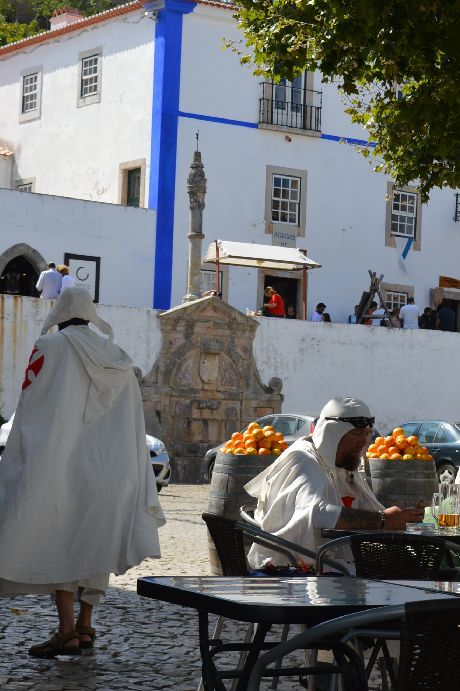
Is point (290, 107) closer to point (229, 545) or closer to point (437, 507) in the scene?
point (437, 507)

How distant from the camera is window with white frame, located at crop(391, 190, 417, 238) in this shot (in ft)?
136

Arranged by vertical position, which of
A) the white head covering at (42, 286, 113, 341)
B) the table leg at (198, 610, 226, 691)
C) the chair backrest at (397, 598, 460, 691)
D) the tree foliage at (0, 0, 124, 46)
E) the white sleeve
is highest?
the tree foliage at (0, 0, 124, 46)

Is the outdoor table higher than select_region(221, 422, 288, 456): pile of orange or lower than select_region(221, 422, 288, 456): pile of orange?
lower

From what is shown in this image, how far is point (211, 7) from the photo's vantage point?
1471 inches

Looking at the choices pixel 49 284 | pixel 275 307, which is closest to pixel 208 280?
pixel 275 307

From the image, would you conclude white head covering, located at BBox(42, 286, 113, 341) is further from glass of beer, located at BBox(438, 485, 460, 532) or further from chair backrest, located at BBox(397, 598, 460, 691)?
chair backrest, located at BBox(397, 598, 460, 691)

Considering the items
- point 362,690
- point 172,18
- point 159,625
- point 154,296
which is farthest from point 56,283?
point 362,690

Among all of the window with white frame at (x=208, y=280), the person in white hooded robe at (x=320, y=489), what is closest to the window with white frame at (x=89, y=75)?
the window with white frame at (x=208, y=280)

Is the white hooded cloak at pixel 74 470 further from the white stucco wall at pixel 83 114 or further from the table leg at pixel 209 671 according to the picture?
the white stucco wall at pixel 83 114

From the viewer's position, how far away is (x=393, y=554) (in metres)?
6.07

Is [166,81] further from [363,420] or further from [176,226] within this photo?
[363,420]

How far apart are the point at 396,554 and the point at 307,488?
94 centimetres

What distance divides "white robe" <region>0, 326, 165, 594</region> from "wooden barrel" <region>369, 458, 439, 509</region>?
195 inches

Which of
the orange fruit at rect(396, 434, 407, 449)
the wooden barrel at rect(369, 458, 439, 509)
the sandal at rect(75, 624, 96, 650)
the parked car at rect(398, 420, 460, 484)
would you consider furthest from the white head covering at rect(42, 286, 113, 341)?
the parked car at rect(398, 420, 460, 484)
